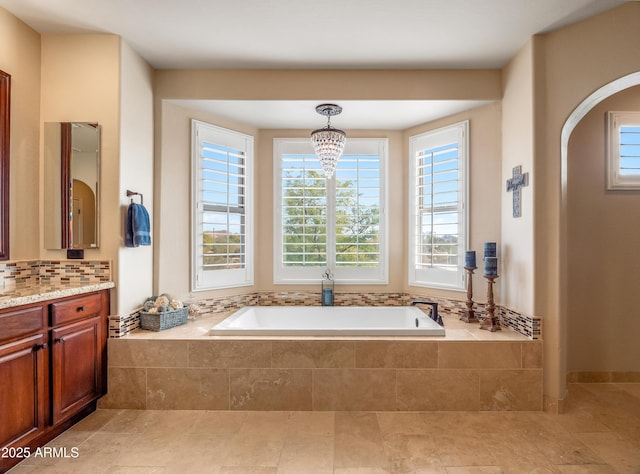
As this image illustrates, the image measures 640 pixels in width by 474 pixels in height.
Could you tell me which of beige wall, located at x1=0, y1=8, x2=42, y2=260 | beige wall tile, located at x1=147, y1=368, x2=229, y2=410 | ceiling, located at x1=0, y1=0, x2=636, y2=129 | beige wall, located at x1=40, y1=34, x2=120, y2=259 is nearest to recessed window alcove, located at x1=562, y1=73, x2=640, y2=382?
ceiling, located at x1=0, y1=0, x2=636, y2=129

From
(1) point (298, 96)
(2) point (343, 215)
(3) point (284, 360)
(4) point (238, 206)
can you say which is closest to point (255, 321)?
(3) point (284, 360)

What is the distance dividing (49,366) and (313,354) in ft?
5.37

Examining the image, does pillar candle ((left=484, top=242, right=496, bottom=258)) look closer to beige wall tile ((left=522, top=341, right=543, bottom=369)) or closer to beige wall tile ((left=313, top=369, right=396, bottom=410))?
beige wall tile ((left=522, top=341, right=543, bottom=369))

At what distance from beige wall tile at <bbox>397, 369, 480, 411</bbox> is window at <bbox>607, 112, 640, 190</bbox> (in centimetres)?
205

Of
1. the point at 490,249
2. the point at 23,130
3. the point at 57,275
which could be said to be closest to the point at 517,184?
the point at 490,249

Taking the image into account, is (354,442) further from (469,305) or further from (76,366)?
(76,366)

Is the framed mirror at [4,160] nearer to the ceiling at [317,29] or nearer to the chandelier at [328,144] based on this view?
the ceiling at [317,29]

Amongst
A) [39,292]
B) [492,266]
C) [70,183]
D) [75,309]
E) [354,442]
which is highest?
[70,183]

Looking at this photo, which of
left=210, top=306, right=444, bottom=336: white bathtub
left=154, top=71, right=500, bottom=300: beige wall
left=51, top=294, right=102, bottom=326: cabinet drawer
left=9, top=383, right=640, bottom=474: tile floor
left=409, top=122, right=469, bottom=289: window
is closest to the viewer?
left=9, top=383, right=640, bottom=474: tile floor

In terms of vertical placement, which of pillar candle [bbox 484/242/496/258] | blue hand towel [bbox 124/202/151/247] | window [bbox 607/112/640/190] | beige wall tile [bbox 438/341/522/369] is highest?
window [bbox 607/112/640/190]

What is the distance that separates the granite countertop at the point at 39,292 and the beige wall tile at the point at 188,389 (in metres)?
0.73

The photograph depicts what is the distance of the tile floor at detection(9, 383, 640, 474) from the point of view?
6.15ft

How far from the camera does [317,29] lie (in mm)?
2404

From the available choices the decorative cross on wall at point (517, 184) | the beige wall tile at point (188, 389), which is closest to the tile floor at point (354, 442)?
the beige wall tile at point (188, 389)
